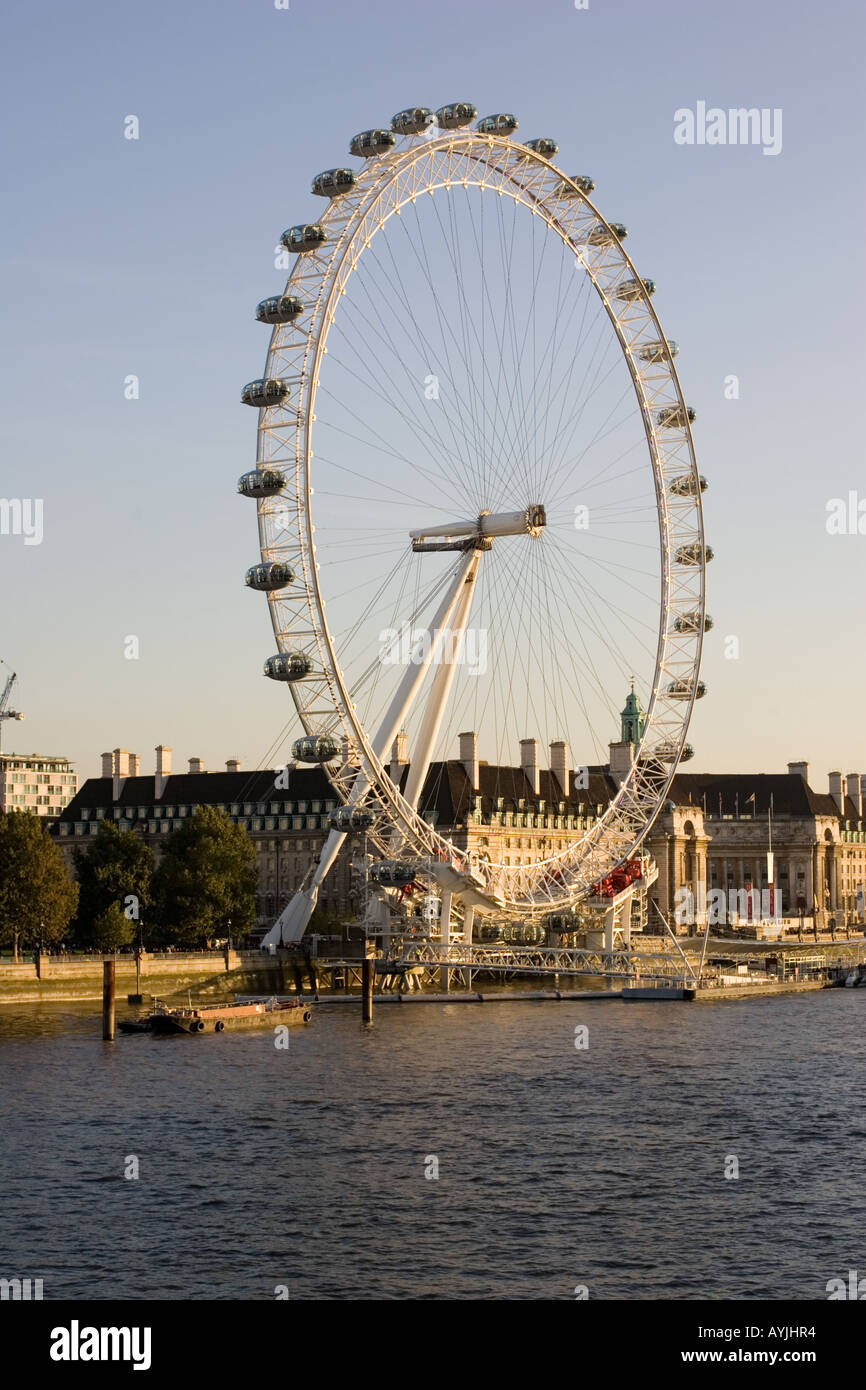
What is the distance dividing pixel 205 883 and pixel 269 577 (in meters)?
38.6

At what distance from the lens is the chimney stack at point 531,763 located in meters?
158

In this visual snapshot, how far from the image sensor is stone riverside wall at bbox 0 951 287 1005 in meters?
93.6

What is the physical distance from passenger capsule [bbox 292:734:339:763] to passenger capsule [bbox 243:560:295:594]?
21.3 feet

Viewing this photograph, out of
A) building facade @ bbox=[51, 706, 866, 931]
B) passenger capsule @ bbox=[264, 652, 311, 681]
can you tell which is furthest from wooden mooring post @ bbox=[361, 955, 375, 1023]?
building facade @ bbox=[51, 706, 866, 931]

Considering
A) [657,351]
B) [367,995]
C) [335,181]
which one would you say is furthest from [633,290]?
[367,995]

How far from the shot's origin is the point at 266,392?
257 feet

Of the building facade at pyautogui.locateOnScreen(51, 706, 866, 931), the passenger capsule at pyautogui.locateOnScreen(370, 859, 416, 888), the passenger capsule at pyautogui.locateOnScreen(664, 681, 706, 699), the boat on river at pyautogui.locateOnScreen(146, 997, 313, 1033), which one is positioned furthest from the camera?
the building facade at pyautogui.locateOnScreen(51, 706, 866, 931)

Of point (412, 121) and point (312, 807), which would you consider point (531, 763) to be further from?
point (412, 121)

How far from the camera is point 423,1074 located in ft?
217

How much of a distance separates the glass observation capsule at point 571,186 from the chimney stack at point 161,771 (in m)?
76.0

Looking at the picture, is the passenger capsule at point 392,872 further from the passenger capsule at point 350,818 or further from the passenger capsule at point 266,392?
the passenger capsule at point 266,392

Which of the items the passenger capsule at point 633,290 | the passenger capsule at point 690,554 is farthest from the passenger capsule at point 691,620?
the passenger capsule at point 633,290

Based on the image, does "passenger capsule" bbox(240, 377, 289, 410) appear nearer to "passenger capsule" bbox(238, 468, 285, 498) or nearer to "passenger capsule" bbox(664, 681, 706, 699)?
"passenger capsule" bbox(238, 468, 285, 498)

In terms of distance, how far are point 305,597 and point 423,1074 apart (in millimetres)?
22078
